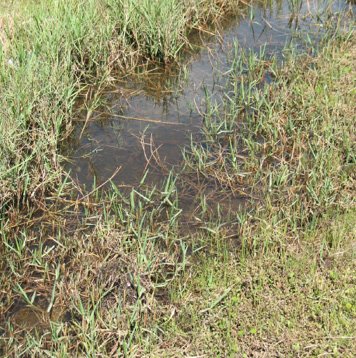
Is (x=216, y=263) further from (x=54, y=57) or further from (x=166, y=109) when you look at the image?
(x=54, y=57)

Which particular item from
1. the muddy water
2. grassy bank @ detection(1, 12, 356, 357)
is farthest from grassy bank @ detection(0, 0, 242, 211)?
grassy bank @ detection(1, 12, 356, 357)

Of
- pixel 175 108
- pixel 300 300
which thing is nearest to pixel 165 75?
A: pixel 175 108

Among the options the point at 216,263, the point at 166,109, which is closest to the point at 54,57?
the point at 166,109

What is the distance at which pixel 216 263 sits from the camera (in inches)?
112

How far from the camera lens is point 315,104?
13.2 feet

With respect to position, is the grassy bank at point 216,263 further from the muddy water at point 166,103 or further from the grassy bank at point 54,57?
the grassy bank at point 54,57

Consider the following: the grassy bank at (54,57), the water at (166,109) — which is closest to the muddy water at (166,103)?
the water at (166,109)

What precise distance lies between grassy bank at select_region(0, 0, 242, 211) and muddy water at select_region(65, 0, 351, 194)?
0.21 meters

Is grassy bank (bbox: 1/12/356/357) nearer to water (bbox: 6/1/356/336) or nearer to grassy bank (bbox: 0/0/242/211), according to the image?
water (bbox: 6/1/356/336)

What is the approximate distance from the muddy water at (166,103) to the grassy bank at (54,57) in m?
0.21

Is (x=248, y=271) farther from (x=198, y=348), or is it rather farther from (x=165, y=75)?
(x=165, y=75)

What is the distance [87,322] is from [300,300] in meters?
1.15

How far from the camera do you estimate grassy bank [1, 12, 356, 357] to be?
2404 mm

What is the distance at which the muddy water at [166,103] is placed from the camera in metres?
3.86
